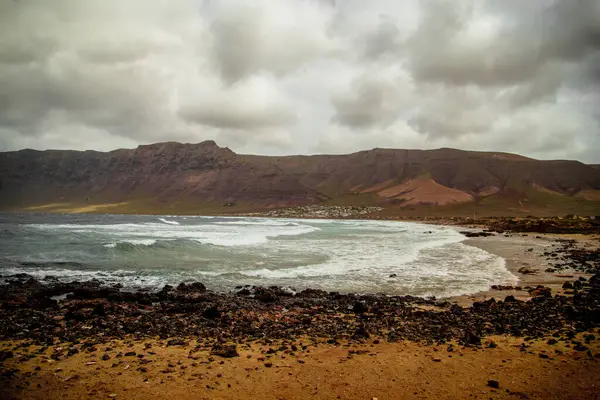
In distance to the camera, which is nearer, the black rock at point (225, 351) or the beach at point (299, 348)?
the beach at point (299, 348)

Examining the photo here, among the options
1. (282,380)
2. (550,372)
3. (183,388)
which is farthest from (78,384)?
(550,372)

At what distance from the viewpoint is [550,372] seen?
21.9 feet

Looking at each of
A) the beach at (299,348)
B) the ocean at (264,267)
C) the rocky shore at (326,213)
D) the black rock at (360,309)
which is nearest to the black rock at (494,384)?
the beach at (299,348)

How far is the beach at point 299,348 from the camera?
20.6ft

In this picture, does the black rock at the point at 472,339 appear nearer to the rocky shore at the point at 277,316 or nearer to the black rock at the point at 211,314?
the rocky shore at the point at 277,316

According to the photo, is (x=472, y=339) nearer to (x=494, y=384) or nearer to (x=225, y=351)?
(x=494, y=384)

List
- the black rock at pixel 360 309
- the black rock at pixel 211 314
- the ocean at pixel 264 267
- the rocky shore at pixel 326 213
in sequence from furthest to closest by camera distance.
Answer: the rocky shore at pixel 326 213 → the ocean at pixel 264 267 → the black rock at pixel 360 309 → the black rock at pixel 211 314

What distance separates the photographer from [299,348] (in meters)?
8.27

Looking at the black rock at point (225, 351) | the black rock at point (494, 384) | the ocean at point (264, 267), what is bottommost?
the ocean at point (264, 267)

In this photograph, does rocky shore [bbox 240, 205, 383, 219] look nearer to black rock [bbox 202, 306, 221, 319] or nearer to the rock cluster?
the rock cluster

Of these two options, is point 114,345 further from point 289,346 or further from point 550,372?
point 550,372

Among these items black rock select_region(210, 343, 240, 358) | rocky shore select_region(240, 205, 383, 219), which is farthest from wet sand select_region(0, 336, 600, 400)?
rocky shore select_region(240, 205, 383, 219)

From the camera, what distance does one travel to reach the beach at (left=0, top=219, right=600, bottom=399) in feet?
20.6

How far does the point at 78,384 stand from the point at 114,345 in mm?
2069
